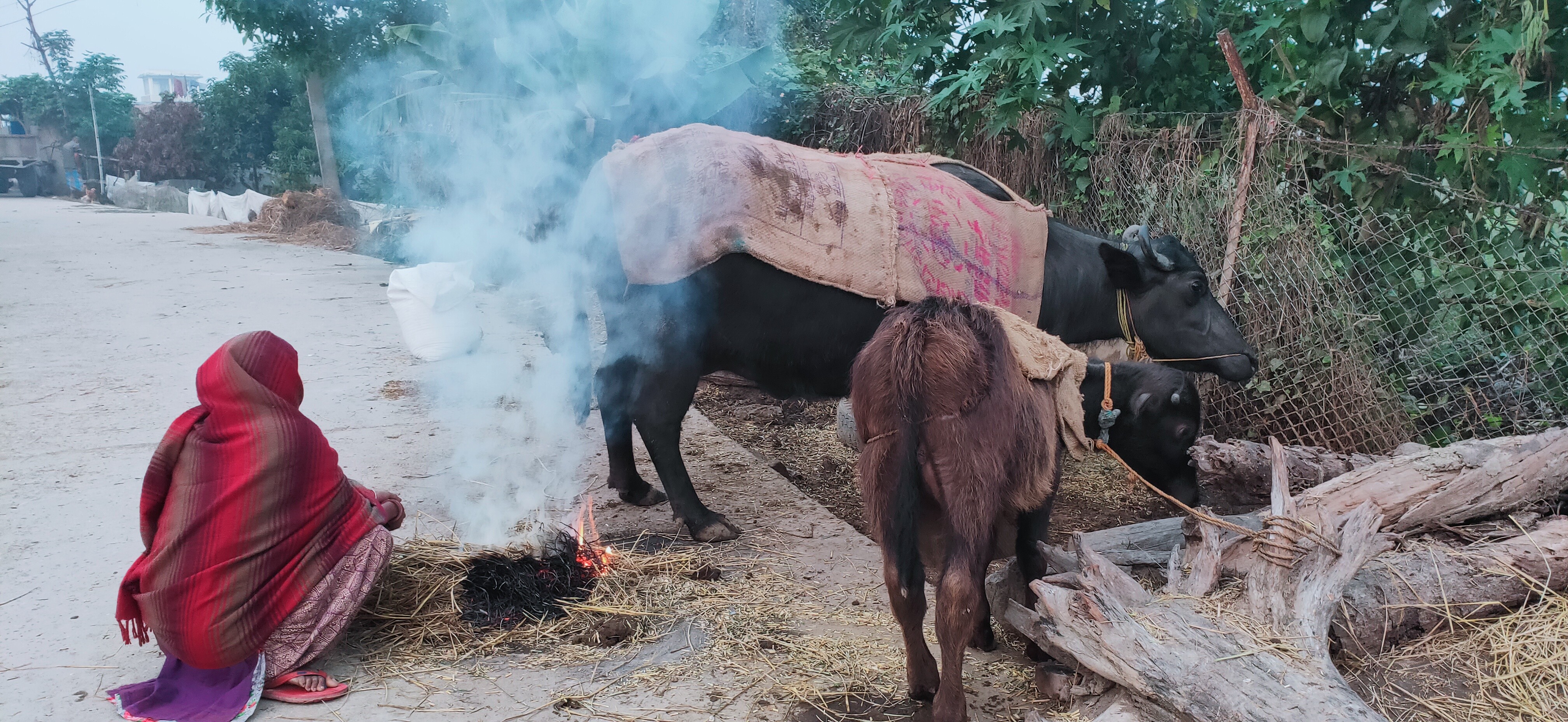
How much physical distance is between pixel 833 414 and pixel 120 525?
14.5 feet

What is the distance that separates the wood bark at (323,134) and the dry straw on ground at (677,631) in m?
16.8

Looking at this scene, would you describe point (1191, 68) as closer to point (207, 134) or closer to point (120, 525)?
point (120, 525)

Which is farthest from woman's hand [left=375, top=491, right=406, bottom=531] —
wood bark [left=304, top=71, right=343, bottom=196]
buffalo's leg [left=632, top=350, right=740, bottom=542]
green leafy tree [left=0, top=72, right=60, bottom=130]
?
green leafy tree [left=0, top=72, right=60, bottom=130]

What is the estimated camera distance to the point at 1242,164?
5203 mm

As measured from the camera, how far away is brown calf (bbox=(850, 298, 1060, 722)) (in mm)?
2758

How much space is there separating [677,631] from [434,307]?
4.68 m

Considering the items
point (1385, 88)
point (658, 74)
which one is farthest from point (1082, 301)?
point (658, 74)

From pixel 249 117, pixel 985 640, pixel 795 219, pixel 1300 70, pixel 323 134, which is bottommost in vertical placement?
pixel 985 640

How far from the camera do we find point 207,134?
3030 cm

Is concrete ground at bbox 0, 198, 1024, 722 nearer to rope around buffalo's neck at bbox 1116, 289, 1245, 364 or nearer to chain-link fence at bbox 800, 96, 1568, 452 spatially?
rope around buffalo's neck at bbox 1116, 289, 1245, 364

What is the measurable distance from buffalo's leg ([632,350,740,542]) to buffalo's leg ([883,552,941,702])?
1.58 metres

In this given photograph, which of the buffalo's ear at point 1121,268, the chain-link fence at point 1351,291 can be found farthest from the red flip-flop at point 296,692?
the chain-link fence at point 1351,291

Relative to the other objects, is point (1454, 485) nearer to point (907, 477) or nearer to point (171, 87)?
point (907, 477)

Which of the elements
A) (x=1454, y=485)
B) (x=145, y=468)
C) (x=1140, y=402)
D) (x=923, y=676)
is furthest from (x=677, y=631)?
(x=145, y=468)
